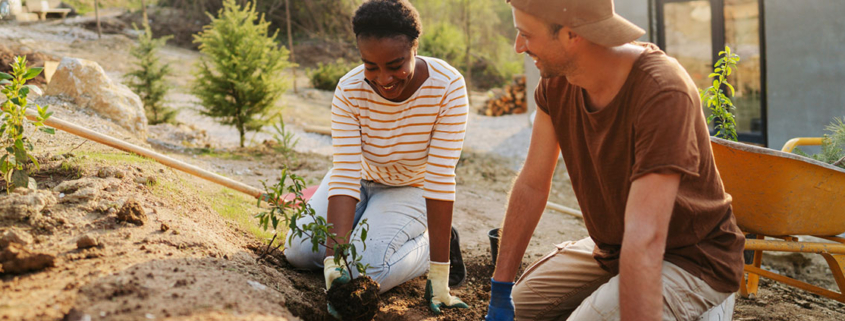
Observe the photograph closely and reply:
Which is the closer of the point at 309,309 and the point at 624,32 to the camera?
the point at 624,32

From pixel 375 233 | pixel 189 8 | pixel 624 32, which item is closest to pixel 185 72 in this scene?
pixel 189 8

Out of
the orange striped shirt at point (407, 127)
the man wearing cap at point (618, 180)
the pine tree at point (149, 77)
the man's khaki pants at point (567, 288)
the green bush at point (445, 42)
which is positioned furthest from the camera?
the green bush at point (445, 42)

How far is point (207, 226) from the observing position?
9.25ft

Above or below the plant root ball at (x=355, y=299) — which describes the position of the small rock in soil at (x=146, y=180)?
above

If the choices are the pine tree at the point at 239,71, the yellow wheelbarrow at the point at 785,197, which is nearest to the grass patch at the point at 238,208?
the yellow wheelbarrow at the point at 785,197

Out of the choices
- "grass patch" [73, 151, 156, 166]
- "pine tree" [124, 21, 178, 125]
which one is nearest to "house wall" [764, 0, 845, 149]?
"grass patch" [73, 151, 156, 166]

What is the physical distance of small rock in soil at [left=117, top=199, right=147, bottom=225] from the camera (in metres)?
2.32

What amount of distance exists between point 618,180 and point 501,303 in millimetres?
593

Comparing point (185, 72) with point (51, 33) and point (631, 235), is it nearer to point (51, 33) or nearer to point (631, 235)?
point (51, 33)

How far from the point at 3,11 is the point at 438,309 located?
470 cm

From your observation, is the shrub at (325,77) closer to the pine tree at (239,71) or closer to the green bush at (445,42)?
the green bush at (445,42)

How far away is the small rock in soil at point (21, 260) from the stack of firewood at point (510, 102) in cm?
1069

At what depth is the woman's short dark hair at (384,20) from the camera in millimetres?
2398

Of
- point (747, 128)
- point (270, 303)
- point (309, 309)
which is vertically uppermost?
point (270, 303)
